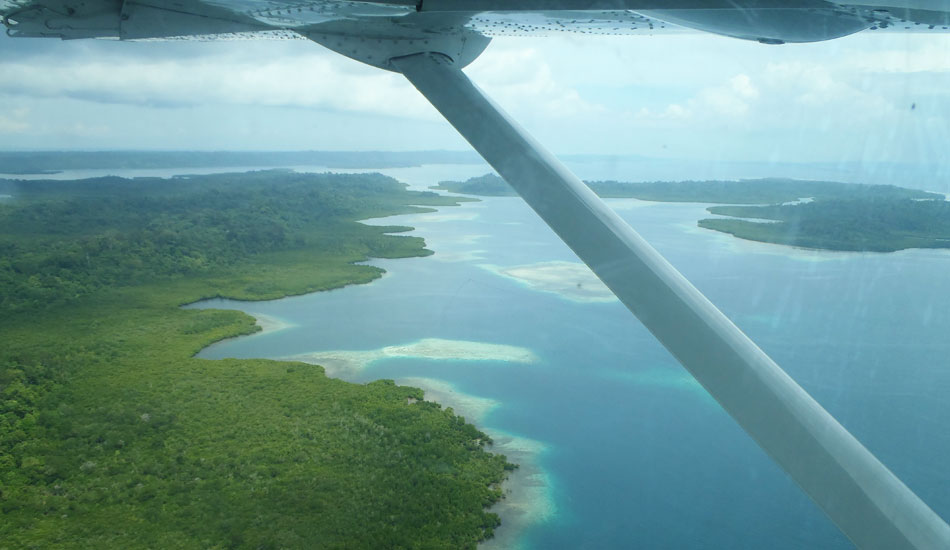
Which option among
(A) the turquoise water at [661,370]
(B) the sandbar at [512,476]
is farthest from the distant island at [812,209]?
(B) the sandbar at [512,476]

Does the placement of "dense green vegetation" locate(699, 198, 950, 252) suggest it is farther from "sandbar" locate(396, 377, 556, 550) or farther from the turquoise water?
"sandbar" locate(396, 377, 556, 550)

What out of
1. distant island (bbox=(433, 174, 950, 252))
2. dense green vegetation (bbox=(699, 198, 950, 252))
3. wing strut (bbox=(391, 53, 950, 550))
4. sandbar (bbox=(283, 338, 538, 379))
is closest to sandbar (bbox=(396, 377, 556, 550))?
sandbar (bbox=(283, 338, 538, 379))

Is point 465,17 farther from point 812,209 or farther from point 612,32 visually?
point 812,209

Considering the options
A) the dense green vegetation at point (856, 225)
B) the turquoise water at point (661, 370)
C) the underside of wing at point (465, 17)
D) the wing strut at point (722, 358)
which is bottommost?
the turquoise water at point (661, 370)

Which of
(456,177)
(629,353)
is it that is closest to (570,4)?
(629,353)

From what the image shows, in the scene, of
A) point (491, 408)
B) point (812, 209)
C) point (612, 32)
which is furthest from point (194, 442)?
point (812, 209)

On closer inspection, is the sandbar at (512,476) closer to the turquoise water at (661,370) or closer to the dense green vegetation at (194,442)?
the turquoise water at (661,370)

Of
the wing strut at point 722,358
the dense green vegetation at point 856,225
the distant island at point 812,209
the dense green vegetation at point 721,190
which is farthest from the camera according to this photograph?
the dense green vegetation at point 721,190
